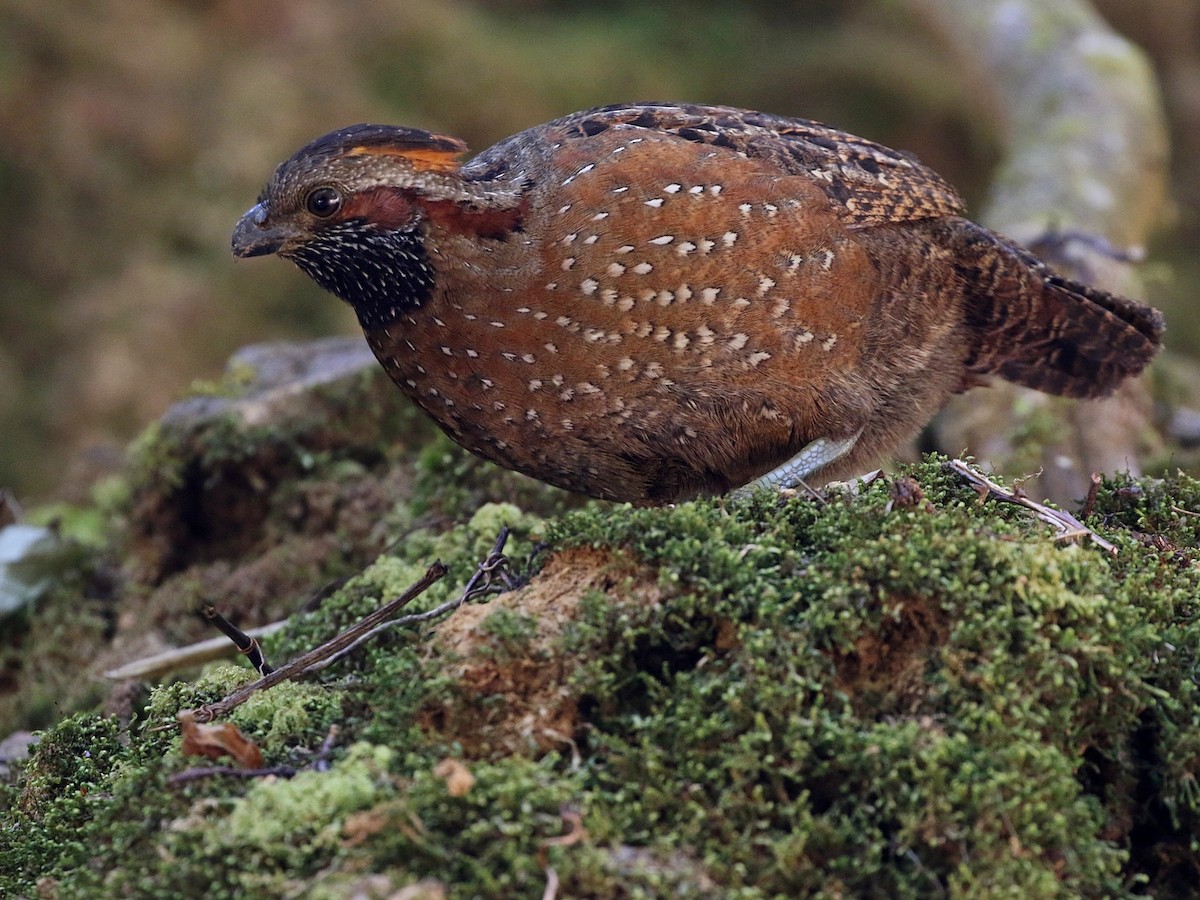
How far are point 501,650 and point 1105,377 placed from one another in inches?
124

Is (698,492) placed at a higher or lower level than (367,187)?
lower

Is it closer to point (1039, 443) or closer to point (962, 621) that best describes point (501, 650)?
point (962, 621)

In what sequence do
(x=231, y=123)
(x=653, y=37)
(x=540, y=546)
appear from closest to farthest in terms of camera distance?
(x=540, y=546) < (x=231, y=123) < (x=653, y=37)

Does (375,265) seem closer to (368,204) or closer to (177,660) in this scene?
(368,204)

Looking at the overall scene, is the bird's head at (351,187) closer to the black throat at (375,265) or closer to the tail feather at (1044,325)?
the black throat at (375,265)

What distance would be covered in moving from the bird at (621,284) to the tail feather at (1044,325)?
416mm

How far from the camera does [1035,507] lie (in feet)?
10.3

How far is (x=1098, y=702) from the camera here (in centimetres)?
267

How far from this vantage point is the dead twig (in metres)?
3.05

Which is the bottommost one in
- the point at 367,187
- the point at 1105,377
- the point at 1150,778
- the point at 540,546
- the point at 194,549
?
the point at 194,549

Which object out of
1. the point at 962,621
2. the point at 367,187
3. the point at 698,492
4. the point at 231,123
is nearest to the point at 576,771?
the point at 962,621

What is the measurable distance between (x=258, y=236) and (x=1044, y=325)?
2879 mm

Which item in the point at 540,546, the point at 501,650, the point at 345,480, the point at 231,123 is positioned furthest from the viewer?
the point at 231,123

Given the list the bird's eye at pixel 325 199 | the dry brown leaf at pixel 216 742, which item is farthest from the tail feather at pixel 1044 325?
the dry brown leaf at pixel 216 742
